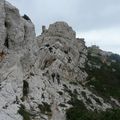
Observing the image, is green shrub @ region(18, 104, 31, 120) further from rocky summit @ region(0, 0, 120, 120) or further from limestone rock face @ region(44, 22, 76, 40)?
limestone rock face @ region(44, 22, 76, 40)

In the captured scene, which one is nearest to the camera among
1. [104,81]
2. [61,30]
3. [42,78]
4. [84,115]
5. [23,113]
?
[23,113]

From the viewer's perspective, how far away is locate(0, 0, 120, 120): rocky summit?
57500 mm

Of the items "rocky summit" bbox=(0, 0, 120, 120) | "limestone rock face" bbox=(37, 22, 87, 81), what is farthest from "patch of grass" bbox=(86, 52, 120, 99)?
"limestone rock face" bbox=(37, 22, 87, 81)

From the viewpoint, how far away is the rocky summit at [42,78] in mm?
57500

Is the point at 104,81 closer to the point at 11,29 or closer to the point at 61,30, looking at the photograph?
the point at 61,30

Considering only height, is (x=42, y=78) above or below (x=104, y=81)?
below

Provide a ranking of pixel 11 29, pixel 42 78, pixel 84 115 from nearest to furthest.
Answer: pixel 11 29, pixel 84 115, pixel 42 78

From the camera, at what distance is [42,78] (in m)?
68.8

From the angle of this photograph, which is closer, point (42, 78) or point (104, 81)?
point (42, 78)

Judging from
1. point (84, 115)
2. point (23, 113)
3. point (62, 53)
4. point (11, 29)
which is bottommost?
point (23, 113)

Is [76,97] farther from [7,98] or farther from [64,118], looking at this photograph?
[7,98]

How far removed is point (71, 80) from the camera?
270 feet

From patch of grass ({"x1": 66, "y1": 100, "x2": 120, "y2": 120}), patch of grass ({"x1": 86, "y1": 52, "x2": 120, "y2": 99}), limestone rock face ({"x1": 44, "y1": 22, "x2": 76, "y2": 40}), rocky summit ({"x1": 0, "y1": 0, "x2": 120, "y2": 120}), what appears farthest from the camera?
limestone rock face ({"x1": 44, "y1": 22, "x2": 76, "y2": 40})

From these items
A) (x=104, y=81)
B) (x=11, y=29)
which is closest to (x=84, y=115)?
(x=11, y=29)
